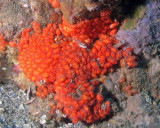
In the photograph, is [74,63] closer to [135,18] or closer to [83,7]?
[83,7]

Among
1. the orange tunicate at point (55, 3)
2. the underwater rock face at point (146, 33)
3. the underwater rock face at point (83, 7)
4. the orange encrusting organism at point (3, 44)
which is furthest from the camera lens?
the orange encrusting organism at point (3, 44)

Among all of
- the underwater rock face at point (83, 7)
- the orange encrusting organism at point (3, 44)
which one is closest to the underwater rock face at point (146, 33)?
the underwater rock face at point (83, 7)

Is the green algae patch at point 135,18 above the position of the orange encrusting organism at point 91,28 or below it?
above

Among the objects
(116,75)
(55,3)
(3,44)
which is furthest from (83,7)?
(3,44)

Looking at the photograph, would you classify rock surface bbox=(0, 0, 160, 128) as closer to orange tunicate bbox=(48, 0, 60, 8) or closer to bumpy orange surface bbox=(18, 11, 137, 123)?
orange tunicate bbox=(48, 0, 60, 8)

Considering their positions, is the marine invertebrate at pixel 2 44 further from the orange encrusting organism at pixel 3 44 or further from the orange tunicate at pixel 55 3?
the orange tunicate at pixel 55 3

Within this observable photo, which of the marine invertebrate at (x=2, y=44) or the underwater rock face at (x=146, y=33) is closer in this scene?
the underwater rock face at (x=146, y=33)

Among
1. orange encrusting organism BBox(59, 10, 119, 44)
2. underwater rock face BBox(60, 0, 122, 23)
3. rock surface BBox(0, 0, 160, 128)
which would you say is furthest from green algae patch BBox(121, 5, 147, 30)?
underwater rock face BBox(60, 0, 122, 23)
